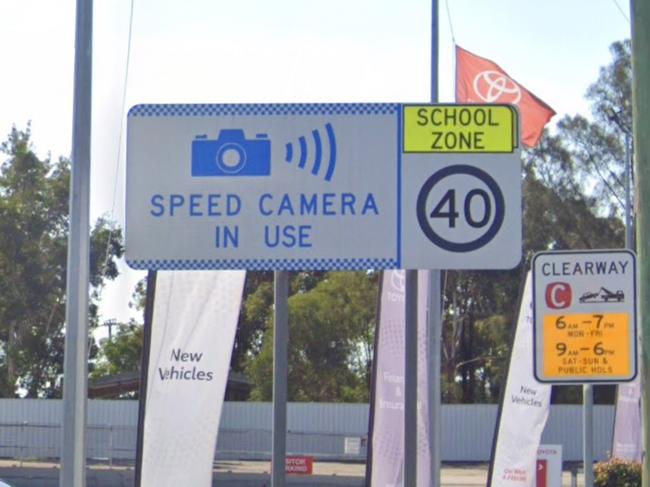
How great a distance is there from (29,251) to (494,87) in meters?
36.1

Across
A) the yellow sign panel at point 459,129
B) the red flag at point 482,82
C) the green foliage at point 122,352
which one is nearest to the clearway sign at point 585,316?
the yellow sign panel at point 459,129

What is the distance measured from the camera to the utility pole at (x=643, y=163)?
678 centimetres

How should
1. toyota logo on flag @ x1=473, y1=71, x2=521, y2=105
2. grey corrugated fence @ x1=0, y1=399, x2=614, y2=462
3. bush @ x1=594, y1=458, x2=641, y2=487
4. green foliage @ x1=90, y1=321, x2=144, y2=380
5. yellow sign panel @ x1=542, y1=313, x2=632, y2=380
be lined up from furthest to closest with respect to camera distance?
green foliage @ x1=90, y1=321, x2=144, y2=380 → grey corrugated fence @ x1=0, y1=399, x2=614, y2=462 → toyota logo on flag @ x1=473, y1=71, x2=521, y2=105 → bush @ x1=594, y1=458, x2=641, y2=487 → yellow sign panel @ x1=542, y1=313, x2=632, y2=380

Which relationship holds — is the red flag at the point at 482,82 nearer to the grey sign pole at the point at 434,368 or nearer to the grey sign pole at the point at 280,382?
the grey sign pole at the point at 434,368

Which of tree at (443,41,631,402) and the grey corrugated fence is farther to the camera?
tree at (443,41,631,402)

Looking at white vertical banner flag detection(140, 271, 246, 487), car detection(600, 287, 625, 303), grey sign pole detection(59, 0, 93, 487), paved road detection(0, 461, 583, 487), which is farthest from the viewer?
paved road detection(0, 461, 583, 487)

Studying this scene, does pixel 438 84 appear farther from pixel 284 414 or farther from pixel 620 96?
pixel 620 96

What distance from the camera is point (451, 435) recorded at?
4712 cm

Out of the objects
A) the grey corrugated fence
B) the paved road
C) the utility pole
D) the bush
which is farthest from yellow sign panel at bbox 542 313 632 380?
the grey corrugated fence

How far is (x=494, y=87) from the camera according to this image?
705 inches

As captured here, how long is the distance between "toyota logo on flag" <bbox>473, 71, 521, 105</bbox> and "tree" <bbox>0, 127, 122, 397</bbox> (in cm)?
3383

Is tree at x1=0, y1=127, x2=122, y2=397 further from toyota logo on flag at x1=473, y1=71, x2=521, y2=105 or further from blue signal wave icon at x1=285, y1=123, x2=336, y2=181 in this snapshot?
blue signal wave icon at x1=285, y1=123, x2=336, y2=181

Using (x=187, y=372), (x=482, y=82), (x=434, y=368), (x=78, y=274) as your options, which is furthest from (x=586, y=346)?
(x=482, y=82)

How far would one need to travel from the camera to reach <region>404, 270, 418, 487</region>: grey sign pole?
6836 mm
